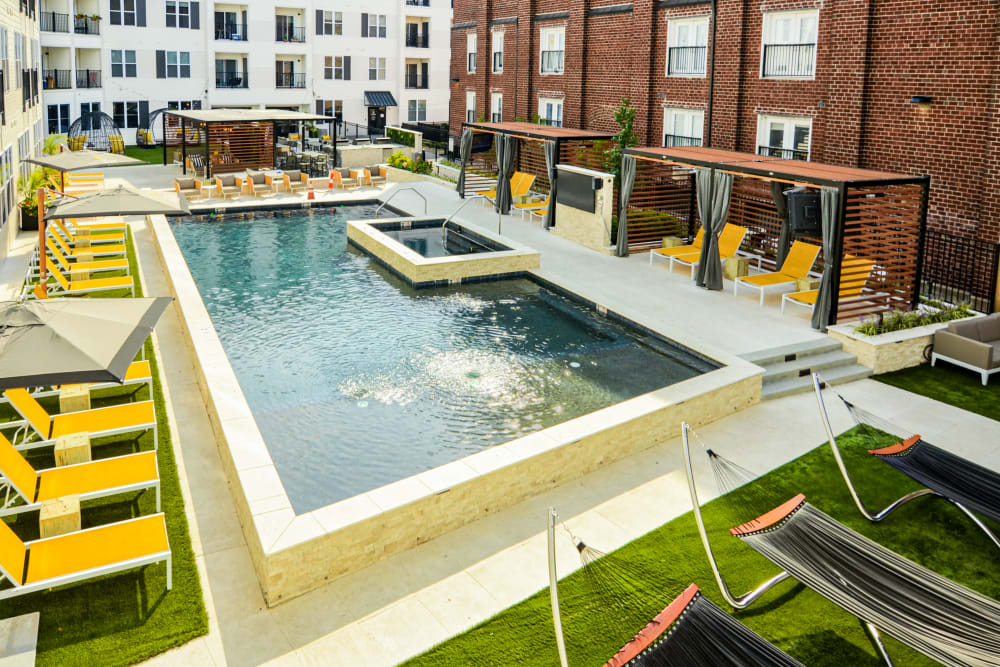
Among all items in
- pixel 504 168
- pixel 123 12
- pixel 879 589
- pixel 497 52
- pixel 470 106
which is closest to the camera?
pixel 879 589

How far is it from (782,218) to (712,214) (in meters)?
1.72

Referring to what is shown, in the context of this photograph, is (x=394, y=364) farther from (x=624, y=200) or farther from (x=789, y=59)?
(x=789, y=59)

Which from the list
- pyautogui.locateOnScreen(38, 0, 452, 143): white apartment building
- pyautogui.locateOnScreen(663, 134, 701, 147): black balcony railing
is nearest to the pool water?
pyautogui.locateOnScreen(663, 134, 701, 147): black balcony railing

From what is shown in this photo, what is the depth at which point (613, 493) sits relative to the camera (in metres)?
8.91

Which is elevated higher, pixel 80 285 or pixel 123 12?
pixel 123 12

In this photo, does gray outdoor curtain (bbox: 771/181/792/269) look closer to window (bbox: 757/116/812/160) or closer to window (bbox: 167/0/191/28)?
window (bbox: 757/116/812/160)

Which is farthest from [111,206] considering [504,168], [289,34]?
[289,34]

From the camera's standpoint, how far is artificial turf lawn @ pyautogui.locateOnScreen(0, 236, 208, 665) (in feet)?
20.3

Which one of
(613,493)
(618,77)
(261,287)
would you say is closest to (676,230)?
(618,77)

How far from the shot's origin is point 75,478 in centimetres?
782

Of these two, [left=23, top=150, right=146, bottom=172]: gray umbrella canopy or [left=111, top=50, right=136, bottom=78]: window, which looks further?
[left=111, top=50, right=136, bottom=78]: window

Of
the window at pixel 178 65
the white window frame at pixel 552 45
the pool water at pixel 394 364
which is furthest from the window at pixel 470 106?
the pool water at pixel 394 364

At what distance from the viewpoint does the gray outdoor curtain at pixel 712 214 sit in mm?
15898

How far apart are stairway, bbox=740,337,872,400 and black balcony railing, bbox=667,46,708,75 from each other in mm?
11585
